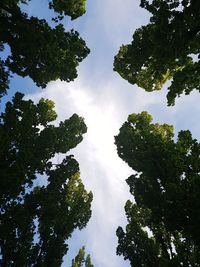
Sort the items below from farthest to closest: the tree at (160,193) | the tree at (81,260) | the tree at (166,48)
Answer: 1. the tree at (81,260)
2. the tree at (160,193)
3. the tree at (166,48)

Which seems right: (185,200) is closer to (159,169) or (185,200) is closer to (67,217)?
(159,169)

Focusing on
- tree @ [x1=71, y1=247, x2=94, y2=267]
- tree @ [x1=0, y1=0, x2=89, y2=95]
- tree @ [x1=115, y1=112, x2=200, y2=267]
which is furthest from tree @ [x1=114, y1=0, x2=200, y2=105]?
tree @ [x1=71, y1=247, x2=94, y2=267]

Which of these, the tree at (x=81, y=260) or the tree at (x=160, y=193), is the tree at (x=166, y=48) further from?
the tree at (x=81, y=260)

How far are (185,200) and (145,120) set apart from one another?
22.3ft

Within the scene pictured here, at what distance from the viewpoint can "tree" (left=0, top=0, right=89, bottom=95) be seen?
1233 cm

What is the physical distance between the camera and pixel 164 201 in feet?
48.8

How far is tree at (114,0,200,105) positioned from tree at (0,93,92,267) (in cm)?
628

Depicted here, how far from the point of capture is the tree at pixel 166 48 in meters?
11.0

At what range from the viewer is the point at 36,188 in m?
18.7

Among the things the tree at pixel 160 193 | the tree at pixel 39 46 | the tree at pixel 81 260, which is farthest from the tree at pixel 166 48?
the tree at pixel 81 260

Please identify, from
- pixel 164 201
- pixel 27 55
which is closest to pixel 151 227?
pixel 164 201

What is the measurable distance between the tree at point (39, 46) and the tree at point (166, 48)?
6.10ft

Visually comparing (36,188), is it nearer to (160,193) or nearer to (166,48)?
(160,193)

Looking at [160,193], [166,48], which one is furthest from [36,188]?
[166,48]
